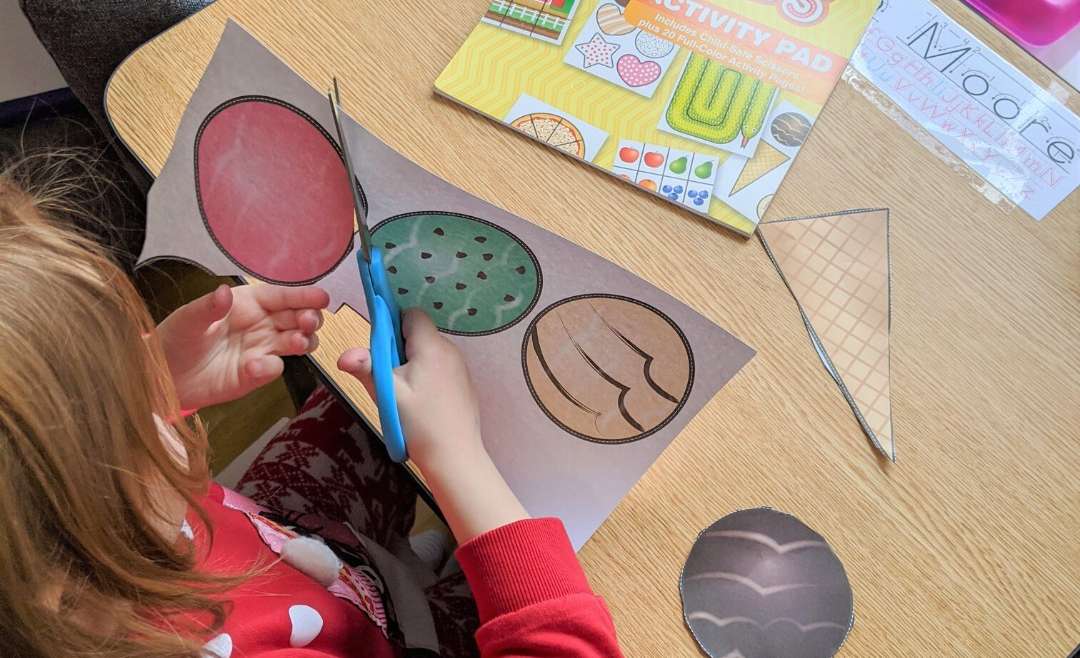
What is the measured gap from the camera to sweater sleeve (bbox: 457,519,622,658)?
49 centimetres

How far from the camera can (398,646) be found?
654 millimetres

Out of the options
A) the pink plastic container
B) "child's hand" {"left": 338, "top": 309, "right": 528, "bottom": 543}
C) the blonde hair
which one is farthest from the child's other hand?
the pink plastic container

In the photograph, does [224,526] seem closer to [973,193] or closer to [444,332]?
[444,332]

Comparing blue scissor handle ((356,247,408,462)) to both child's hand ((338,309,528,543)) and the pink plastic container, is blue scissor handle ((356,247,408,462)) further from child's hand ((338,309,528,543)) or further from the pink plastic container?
the pink plastic container

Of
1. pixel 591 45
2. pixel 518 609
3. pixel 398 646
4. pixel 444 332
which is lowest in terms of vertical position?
pixel 398 646

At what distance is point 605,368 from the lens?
542 mm

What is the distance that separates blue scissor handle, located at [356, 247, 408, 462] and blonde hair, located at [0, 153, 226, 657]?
14 centimetres

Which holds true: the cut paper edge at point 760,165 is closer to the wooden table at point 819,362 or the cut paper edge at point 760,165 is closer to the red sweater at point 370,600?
the wooden table at point 819,362

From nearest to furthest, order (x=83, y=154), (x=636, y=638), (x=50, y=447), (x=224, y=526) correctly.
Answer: (x=50, y=447) → (x=636, y=638) → (x=224, y=526) → (x=83, y=154)

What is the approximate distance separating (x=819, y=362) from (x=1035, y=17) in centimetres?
44

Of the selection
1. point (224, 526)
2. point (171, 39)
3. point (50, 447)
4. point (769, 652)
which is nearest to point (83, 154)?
point (171, 39)

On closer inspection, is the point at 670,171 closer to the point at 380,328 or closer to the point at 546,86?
the point at 546,86

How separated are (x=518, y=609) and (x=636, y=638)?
0.26 ft

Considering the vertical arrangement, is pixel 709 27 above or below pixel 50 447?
above
